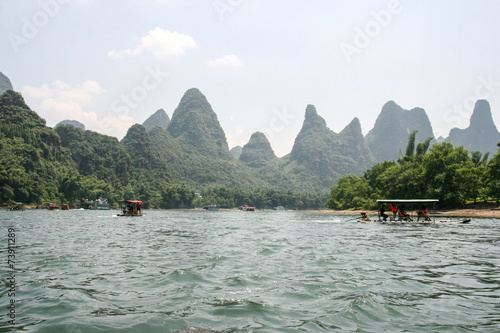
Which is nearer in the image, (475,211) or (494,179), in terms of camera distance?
(494,179)

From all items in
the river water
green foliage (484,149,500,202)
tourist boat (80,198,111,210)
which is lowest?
the river water

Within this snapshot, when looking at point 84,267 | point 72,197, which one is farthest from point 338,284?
point 72,197

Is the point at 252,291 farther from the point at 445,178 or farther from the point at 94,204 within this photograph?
the point at 94,204

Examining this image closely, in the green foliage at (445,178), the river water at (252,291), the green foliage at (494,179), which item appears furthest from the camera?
the green foliage at (445,178)

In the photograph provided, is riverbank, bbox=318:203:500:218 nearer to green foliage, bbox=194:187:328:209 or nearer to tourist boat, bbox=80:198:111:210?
tourist boat, bbox=80:198:111:210

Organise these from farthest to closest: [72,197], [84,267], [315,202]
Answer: [315,202]
[72,197]
[84,267]

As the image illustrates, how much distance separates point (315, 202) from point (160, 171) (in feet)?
259

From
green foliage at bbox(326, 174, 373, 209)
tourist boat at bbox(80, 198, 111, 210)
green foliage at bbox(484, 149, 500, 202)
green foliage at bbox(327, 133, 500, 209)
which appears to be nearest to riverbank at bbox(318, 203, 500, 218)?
green foliage at bbox(327, 133, 500, 209)

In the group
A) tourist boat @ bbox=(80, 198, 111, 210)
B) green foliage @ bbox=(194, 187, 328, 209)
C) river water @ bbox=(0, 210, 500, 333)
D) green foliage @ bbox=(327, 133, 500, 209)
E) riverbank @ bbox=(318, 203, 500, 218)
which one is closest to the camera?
river water @ bbox=(0, 210, 500, 333)

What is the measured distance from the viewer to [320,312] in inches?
300

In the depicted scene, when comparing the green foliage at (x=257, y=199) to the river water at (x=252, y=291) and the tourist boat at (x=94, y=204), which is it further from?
the river water at (x=252, y=291)

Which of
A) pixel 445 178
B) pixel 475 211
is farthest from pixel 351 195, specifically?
pixel 475 211

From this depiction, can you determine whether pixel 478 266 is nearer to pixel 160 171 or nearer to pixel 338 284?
pixel 338 284

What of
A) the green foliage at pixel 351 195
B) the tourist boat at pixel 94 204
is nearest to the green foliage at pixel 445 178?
the green foliage at pixel 351 195
